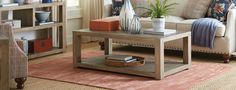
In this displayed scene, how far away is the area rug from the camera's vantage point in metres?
4.43

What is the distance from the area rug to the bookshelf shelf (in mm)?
567

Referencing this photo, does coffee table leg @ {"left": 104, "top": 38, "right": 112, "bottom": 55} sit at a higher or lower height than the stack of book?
higher

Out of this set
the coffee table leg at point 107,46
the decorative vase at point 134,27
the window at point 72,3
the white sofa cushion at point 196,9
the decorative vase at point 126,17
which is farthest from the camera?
the window at point 72,3

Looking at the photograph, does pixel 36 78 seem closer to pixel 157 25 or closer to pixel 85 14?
pixel 157 25

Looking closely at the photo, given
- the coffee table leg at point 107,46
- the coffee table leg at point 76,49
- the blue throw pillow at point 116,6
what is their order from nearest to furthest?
the coffee table leg at point 76,49 < the coffee table leg at point 107,46 < the blue throw pillow at point 116,6

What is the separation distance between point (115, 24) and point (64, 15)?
1.39 metres

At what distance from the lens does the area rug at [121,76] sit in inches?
174

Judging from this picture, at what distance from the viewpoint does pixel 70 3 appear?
7.14m

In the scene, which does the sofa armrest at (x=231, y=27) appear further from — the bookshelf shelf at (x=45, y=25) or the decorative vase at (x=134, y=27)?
the bookshelf shelf at (x=45, y=25)

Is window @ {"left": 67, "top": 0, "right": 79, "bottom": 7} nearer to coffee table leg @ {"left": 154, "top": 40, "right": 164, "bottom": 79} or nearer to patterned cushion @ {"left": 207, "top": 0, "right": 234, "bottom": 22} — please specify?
patterned cushion @ {"left": 207, "top": 0, "right": 234, "bottom": 22}

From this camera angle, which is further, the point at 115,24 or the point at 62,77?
the point at 115,24

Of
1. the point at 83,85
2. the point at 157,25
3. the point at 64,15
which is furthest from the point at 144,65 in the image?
the point at 64,15

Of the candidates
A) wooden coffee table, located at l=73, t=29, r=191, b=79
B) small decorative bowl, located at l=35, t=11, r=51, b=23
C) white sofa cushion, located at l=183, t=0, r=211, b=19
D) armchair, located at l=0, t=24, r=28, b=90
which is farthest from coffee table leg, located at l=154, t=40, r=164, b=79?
small decorative bowl, located at l=35, t=11, r=51, b=23

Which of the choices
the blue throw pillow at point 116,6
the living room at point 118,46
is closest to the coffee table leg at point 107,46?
the living room at point 118,46
